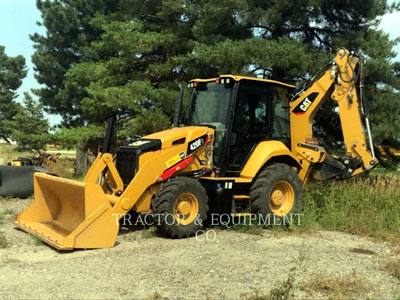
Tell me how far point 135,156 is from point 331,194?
412 cm

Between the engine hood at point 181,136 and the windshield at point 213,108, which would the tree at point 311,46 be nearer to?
the windshield at point 213,108

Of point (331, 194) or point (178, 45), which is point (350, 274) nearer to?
point (331, 194)

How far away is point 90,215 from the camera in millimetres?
5945

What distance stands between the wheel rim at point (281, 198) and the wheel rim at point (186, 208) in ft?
5.11

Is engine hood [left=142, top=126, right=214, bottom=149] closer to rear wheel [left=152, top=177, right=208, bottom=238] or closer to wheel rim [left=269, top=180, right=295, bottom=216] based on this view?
rear wheel [left=152, top=177, right=208, bottom=238]

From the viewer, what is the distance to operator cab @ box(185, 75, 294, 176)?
7.53 meters

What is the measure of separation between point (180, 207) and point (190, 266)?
1.55 meters

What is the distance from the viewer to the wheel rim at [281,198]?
307 inches

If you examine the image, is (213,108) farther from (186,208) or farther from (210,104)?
(186,208)

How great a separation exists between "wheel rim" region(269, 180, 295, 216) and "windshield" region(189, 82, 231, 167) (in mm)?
1192

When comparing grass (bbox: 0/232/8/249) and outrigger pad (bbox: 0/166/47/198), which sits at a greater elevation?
outrigger pad (bbox: 0/166/47/198)

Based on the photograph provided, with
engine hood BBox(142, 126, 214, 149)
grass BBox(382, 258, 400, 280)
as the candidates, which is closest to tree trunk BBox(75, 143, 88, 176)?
engine hood BBox(142, 126, 214, 149)

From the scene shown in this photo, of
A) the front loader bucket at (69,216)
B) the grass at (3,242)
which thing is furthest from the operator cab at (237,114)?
the grass at (3,242)

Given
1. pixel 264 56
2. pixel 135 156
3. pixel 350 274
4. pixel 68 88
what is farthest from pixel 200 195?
pixel 68 88
